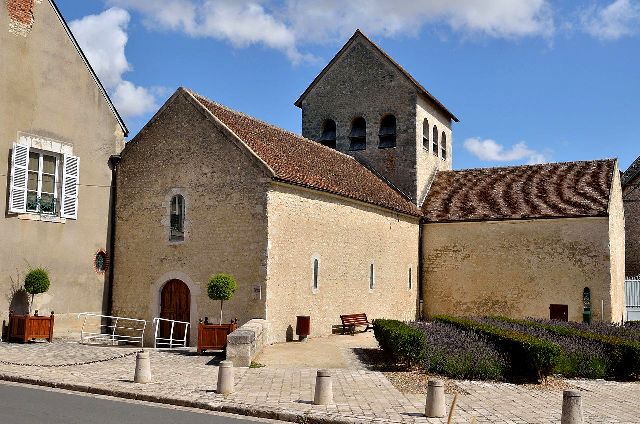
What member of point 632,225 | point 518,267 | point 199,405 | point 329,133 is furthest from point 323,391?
point 632,225

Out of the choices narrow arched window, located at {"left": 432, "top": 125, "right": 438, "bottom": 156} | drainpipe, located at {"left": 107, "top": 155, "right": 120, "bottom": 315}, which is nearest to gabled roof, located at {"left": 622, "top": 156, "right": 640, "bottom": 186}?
narrow arched window, located at {"left": 432, "top": 125, "right": 438, "bottom": 156}

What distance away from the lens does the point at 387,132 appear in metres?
26.8

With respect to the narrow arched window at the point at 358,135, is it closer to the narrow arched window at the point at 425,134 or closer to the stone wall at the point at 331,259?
the narrow arched window at the point at 425,134

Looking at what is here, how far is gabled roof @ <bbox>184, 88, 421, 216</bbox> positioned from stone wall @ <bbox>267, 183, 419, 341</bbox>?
359 mm

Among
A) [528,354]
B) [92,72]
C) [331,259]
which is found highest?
[92,72]

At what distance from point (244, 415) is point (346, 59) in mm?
20513

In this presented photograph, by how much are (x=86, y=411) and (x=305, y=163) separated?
480 inches

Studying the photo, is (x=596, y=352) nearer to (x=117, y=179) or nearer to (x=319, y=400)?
(x=319, y=400)

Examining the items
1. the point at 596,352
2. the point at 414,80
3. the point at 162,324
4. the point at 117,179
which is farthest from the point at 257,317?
the point at 414,80

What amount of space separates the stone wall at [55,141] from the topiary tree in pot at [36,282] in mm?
363

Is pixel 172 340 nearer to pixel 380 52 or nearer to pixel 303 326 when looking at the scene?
pixel 303 326

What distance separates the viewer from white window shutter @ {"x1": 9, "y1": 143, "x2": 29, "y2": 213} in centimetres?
1588

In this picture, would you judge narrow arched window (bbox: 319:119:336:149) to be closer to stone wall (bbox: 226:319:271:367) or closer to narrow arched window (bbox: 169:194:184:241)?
narrow arched window (bbox: 169:194:184:241)

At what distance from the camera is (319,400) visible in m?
9.45
